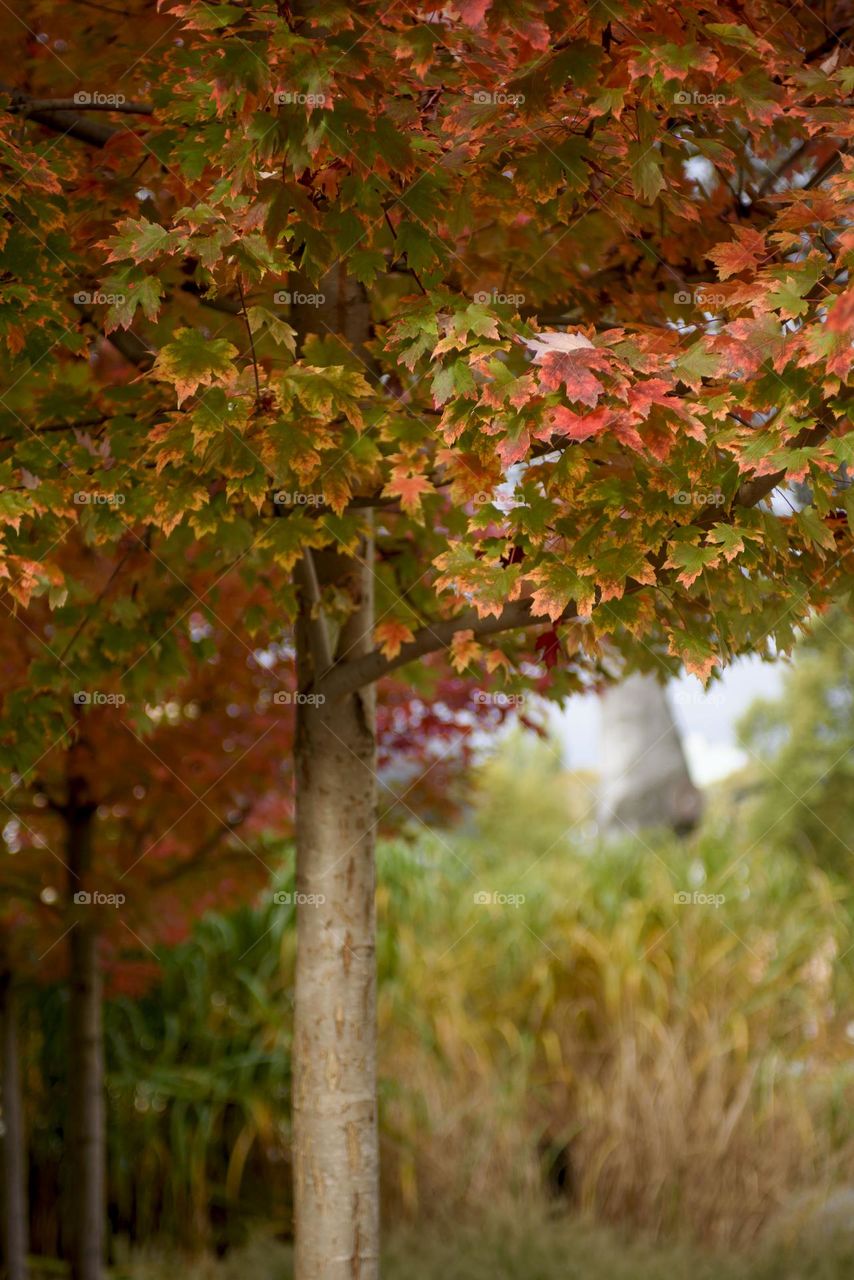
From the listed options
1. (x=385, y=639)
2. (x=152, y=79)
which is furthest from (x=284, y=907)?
(x=152, y=79)

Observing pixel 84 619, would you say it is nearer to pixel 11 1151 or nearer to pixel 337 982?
pixel 337 982

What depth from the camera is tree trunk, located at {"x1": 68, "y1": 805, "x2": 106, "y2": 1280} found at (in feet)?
16.4

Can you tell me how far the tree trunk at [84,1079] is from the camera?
16.4 feet

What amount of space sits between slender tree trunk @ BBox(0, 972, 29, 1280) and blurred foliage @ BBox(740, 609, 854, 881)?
5.87m

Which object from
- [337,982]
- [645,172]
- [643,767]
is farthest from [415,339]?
[643,767]

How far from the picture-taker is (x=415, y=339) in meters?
2.70

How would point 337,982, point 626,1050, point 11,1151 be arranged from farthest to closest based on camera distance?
point 626,1050, point 11,1151, point 337,982

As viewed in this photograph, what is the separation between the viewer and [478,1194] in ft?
19.7

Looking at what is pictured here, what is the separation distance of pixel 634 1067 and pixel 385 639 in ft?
12.1

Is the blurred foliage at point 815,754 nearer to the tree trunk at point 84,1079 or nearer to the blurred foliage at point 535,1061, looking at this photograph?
the blurred foliage at point 535,1061

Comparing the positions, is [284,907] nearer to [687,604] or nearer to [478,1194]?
[478,1194]

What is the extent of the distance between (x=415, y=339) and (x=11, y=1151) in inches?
168

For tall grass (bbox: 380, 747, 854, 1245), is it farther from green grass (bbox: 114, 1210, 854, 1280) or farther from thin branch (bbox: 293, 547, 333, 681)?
thin branch (bbox: 293, 547, 333, 681)

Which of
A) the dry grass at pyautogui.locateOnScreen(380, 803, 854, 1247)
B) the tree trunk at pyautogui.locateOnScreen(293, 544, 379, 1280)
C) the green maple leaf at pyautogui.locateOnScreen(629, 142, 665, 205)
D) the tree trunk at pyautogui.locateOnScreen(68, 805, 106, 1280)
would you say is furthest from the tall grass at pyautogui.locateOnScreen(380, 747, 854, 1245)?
the green maple leaf at pyautogui.locateOnScreen(629, 142, 665, 205)
